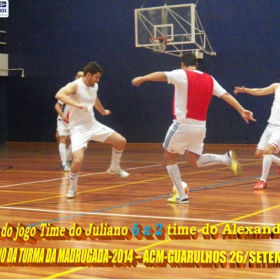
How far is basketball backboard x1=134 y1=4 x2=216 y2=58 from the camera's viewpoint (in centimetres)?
1517

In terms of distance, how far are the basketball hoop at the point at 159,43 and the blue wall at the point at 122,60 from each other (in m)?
1.25

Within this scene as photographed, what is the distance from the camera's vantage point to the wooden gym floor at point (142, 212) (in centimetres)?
366

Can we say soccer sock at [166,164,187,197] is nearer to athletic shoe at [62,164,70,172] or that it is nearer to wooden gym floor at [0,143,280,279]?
wooden gym floor at [0,143,280,279]

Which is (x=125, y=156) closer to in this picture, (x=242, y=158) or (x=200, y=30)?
(x=242, y=158)

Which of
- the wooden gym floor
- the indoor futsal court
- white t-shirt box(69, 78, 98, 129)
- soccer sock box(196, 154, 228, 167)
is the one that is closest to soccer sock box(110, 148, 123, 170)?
the indoor futsal court

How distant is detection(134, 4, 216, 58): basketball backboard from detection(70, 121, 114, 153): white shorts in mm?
8250

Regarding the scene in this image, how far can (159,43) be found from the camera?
1547 cm

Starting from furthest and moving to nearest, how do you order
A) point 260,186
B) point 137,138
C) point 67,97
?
point 137,138 → point 260,186 → point 67,97

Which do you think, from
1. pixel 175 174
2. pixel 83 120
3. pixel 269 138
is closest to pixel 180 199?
pixel 175 174

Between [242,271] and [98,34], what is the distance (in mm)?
15183

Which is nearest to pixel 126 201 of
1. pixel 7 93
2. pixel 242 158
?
pixel 242 158

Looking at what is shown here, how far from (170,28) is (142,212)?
10074mm

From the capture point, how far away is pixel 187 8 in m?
15.4

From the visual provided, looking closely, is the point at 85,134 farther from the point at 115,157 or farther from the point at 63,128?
the point at 63,128
